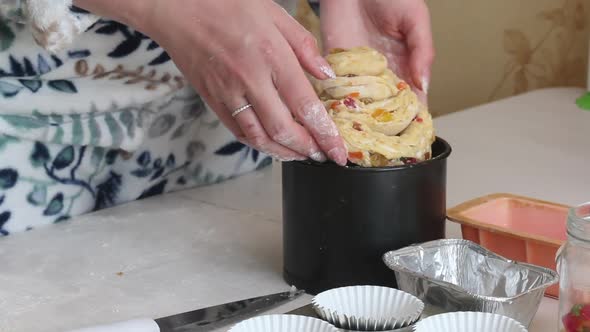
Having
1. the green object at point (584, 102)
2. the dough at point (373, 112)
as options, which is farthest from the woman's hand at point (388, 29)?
the green object at point (584, 102)

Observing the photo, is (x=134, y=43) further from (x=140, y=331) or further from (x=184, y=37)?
(x=140, y=331)

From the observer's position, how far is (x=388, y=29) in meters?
0.96

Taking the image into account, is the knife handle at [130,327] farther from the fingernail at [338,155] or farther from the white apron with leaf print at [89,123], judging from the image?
the white apron with leaf print at [89,123]

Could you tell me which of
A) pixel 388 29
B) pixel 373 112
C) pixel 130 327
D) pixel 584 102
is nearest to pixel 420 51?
pixel 388 29

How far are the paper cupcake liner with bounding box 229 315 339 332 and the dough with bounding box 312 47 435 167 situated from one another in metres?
0.15

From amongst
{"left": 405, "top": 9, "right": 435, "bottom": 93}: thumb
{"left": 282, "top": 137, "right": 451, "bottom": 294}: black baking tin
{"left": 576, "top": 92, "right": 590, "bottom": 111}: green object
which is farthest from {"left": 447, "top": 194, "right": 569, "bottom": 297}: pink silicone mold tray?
{"left": 576, "top": 92, "right": 590, "bottom": 111}: green object

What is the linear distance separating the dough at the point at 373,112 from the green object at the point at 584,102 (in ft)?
2.20

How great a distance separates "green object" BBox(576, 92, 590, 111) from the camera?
1.39 m

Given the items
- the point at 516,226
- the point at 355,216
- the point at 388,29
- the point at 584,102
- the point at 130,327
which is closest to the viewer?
the point at 130,327

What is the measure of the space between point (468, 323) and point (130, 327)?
0.23 metres

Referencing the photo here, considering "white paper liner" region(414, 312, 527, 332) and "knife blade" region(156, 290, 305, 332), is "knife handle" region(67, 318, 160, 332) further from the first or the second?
"white paper liner" region(414, 312, 527, 332)

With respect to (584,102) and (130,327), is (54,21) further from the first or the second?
(584,102)

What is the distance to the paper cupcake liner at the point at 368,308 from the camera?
65 cm

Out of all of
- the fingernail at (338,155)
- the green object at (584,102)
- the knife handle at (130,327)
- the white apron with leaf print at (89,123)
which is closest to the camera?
the knife handle at (130,327)
